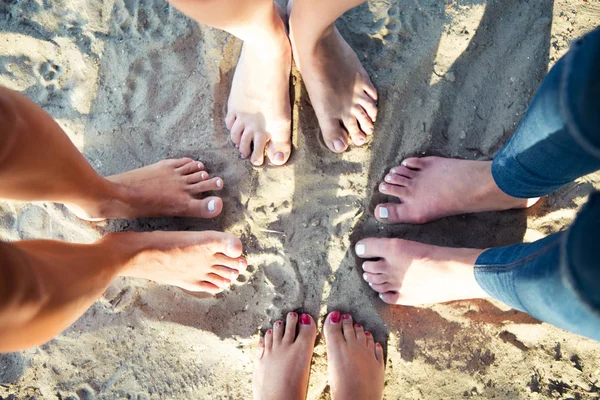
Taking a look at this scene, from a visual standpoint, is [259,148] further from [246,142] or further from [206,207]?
[206,207]

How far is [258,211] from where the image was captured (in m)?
1.55

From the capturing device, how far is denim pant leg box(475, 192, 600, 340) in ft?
2.20

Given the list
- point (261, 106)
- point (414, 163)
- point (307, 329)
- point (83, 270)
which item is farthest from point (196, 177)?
point (414, 163)

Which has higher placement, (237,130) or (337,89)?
(337,89)

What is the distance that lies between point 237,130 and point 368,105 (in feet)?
1.67

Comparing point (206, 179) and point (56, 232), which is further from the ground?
point (206, 179)

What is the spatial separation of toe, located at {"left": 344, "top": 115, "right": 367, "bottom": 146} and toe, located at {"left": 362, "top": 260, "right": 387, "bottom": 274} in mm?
447

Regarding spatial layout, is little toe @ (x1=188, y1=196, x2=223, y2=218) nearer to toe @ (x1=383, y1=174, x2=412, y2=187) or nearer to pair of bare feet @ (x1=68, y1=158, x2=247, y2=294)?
pair of bare feet @ (x1=68, y1=158, x2=247, y2=294)

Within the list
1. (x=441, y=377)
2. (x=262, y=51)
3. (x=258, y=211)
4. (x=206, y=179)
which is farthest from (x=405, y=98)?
(x=441, y=377)

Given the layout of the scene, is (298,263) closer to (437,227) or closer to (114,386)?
(437,227)

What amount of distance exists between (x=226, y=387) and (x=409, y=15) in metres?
1.58

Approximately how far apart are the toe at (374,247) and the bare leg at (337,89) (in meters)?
0.36

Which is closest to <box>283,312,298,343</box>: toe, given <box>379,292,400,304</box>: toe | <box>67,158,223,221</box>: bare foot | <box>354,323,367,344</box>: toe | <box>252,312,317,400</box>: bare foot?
<box>252,312,317,400</box>: bare foot

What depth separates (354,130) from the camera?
5.08 feet
